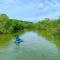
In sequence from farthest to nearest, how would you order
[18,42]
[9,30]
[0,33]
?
[9,30], [0,33], [18,42]

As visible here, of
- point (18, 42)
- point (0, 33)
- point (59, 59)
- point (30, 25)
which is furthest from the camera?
point (30, 25)

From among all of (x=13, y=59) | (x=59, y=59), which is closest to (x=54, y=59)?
(x=59, y=59)

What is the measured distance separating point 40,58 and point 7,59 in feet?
7.21

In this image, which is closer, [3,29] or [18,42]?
[18,42]

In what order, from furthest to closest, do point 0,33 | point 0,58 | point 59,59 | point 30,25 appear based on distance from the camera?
point 30,25, point 0,33, point 0,58, point 59,59

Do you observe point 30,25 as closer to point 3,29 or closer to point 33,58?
point 3,29

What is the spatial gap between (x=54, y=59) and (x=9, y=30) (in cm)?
3102

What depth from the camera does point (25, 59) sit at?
15.8m

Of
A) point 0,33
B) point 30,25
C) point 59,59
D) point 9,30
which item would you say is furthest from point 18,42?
point 30,25

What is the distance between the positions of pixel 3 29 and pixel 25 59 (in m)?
27.5

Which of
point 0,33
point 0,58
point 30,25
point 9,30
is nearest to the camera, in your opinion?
point 0,58

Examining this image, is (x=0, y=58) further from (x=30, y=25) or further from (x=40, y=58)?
(x=30, y=25)

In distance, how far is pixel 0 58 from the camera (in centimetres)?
1636

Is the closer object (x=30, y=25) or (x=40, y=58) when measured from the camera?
(x=40, y=58)
